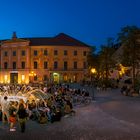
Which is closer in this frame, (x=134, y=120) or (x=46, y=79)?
(x=134, y=120)

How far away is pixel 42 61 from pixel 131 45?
47466 mm

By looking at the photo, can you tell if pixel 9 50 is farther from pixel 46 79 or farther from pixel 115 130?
pixel 115 130

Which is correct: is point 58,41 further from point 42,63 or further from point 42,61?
point 42,63

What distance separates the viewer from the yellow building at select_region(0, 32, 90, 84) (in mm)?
90125

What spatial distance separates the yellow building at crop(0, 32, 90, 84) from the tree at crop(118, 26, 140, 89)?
146ft

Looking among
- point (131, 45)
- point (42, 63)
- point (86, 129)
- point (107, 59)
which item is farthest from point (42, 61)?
point (86, 129)

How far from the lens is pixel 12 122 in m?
19.2

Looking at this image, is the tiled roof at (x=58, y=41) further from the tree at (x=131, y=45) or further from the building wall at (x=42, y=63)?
the tree at (x=131, y=45)

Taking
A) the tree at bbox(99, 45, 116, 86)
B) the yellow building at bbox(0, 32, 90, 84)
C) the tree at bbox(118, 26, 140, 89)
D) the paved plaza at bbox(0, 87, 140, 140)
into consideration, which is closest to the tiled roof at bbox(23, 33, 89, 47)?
the yellow building at bbox(0, 32, 90, 84)

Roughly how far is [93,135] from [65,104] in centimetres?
825

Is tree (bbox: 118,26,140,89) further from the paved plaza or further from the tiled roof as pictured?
the tiled roof

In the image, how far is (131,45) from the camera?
45594 millimetres

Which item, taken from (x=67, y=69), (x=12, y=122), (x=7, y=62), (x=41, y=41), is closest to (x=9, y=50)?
(x=7, y=62)

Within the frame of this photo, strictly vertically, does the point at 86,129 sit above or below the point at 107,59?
below
